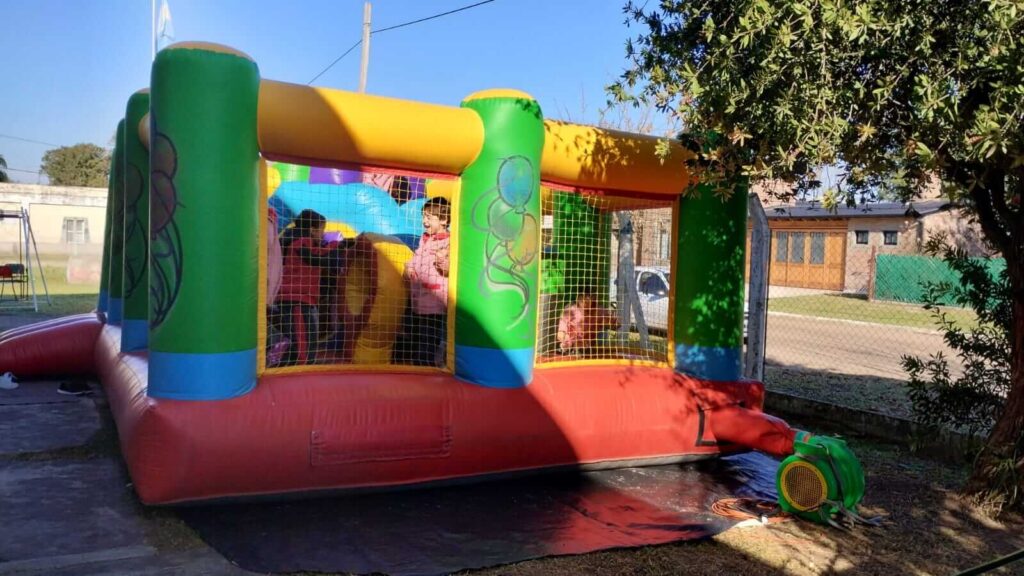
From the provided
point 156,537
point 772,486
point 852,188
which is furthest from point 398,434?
point 852,188

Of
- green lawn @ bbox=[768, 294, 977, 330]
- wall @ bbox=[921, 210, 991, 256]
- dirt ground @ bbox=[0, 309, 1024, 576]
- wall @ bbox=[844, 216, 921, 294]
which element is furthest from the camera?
wall @ bbox=[844, 216, 921, 294]

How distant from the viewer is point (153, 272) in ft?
14.0

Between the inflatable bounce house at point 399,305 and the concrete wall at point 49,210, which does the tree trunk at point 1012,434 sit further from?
the concrete wall at point 49,210

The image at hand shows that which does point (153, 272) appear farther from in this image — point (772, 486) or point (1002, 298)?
point (1002, 298)

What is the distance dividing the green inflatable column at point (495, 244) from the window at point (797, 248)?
21669 mm

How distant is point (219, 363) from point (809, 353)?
9.61 metres

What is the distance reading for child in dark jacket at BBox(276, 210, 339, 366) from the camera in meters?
5.15

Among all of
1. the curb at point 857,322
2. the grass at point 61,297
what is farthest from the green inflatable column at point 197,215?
the curb at point 857,322

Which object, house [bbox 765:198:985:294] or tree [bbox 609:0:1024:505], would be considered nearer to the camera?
tree [bbox 609:0:1024:505]

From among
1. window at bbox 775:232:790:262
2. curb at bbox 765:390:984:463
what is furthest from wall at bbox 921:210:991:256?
curb at bbox 765:390:984:463

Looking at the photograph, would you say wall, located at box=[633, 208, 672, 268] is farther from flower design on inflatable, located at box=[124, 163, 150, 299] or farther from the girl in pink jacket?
flower design on inflatable, located at box=[124, 163, 150, 299]

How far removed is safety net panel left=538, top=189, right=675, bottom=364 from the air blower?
1672 millimetres

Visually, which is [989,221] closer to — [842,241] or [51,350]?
[51,350]

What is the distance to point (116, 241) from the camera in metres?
7.53
